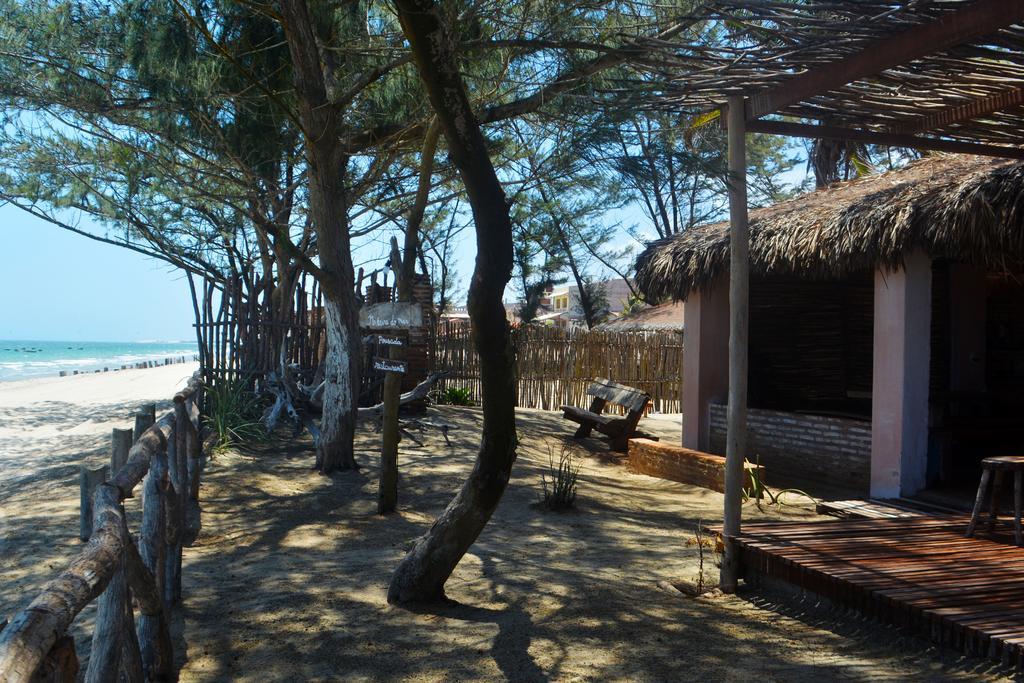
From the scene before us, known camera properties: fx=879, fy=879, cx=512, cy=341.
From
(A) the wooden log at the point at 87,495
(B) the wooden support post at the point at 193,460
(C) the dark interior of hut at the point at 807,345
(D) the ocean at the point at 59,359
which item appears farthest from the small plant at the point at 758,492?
(D) the ocean at the point at 59,359

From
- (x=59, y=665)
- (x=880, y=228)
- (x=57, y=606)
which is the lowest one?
(x=59, y=665)

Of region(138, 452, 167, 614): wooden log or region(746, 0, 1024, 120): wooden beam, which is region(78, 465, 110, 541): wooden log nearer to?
region(138, 452, 167, 614): wooden log

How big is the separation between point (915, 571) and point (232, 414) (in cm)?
769

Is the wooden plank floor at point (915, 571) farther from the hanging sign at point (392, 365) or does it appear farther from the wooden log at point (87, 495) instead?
the wooden log at point (87, 495)

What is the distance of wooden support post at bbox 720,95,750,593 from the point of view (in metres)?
4.84

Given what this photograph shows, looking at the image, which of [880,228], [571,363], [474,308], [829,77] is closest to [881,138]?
[880,228]

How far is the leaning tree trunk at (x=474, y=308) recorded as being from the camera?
4.08 meters

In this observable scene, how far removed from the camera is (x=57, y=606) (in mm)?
1843

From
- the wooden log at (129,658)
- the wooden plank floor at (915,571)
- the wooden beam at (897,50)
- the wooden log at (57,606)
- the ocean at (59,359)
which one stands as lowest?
the ocean at (59,359)

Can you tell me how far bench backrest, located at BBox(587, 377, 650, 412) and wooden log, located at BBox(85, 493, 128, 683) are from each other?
845 centimetres

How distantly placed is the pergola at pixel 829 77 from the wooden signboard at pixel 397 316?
218 centimetres

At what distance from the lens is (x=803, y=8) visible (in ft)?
14.3

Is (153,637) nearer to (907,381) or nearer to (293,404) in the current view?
(907,381)

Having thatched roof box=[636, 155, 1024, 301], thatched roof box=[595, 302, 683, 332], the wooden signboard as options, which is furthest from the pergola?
thatched roof box=[595, 302, 683, 332]
